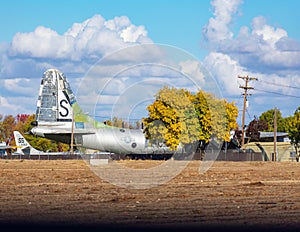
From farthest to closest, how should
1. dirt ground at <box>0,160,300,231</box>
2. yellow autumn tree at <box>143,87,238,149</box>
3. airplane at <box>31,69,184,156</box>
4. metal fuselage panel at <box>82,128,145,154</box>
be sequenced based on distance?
airplane at <box>31,69,184,156</box>, metal fuselage panel at <box>82,128,145,154</box>, yellow autumn tree at <box>143,87,238,149</box>, dirt ground at <box>0,160,300,231</box>

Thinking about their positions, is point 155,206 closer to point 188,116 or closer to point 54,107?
point 188,116

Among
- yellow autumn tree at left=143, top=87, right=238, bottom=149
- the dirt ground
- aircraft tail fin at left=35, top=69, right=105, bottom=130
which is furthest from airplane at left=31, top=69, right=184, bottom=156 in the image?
the dirt ground

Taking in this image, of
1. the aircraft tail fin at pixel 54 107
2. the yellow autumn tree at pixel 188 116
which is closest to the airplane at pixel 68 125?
the aircraft tail fin at pixel 54 107

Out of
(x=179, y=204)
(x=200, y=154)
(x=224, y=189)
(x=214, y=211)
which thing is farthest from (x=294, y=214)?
(x=200, y=154)

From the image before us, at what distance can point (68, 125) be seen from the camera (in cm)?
10306

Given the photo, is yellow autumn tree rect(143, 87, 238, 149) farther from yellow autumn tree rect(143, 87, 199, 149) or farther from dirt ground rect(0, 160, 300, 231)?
dirt ground rect(0, 160, 300, 231)

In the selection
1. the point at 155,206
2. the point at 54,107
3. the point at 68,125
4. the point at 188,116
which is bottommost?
the point at 155,206

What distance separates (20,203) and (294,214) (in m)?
8.58

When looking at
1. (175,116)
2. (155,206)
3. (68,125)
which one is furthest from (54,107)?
(155,206)

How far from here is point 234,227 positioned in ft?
54.3

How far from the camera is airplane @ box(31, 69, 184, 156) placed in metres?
99.3

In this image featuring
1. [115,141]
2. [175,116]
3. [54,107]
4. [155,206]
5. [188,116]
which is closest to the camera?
[155,206]

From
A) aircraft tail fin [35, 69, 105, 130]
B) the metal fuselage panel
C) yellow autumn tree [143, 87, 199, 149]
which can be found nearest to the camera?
yellow autumn tree [143, 87, 199, 149]

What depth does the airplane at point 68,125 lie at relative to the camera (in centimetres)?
9931
